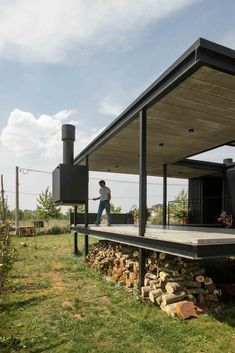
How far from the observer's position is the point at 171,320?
504 centimetres

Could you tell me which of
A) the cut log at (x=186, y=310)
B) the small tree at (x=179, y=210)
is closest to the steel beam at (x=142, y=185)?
the cut log at (x=186, y=310)

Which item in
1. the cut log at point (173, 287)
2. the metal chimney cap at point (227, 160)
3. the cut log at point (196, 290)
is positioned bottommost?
the cut log at point (196, 290)

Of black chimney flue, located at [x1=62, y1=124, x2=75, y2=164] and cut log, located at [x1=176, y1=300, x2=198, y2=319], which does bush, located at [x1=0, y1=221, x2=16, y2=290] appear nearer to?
cut log, located at [x1=176, y1=300, x2=198, y2=319]

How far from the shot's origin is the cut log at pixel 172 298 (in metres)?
5.47

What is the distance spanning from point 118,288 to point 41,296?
1757mm

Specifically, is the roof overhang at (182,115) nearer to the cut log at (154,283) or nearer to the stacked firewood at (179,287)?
the stacked firewood at (179,287)

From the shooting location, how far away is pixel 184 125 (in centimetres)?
809

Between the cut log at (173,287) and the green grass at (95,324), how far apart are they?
43 cm

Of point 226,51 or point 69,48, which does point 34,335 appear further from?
point 69,48

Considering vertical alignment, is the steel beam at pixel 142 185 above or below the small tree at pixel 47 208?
above

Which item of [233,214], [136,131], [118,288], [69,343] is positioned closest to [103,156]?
[136,131]

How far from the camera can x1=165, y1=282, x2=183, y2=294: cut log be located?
5.64m

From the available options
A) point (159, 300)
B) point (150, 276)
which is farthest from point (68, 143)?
point (159, 300)

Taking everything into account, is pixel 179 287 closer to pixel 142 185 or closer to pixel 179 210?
pixel 142 185
